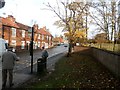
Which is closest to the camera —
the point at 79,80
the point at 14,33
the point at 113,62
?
the point at 79,80

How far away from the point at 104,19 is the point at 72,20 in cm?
472

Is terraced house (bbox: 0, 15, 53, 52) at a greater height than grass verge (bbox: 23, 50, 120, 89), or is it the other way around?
terraced house (bbox: 0, 15, 53, 52)

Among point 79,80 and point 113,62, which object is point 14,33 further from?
point 79,80

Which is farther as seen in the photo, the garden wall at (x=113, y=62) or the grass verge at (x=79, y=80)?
the garden wall at (x=113, y=62)

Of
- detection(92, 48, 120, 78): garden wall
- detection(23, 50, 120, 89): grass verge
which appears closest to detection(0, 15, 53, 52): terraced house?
detection(92, 48, 120, 78): garden wall

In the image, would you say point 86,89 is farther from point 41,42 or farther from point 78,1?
point 41,42

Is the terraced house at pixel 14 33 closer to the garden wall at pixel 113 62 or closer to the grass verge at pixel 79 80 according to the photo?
the garden wall at pixel 113 62

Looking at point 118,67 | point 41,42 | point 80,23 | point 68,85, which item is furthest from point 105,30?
point 41,42

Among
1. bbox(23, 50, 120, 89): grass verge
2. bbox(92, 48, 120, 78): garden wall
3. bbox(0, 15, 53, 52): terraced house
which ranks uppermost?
bbox(0, 15, 53, 52): terraced house

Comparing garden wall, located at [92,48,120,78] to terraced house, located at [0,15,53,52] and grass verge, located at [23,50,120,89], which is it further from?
terraced house, located at [0,15,53,52]

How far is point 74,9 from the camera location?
38.4m

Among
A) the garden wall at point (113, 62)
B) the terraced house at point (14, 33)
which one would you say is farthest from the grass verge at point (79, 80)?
the terraced house at point (14, 33)

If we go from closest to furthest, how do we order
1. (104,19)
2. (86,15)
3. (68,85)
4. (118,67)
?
(68,85) < (118,67) < (104,19) < (86,15)

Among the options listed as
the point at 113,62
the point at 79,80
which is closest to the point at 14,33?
the point at 113,62
